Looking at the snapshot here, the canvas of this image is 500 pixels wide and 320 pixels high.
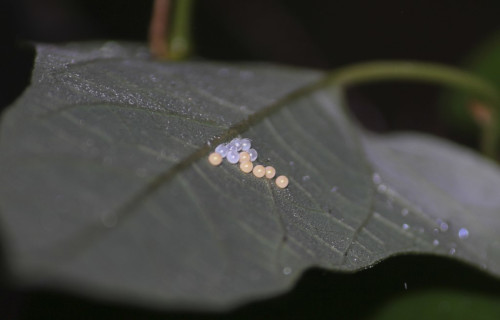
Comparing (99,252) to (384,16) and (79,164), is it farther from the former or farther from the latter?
(384,16)

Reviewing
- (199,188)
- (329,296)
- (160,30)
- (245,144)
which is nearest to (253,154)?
(245,144)

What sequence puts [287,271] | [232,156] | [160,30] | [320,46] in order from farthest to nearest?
[320,46] → [160,30] → [232,156] → [287,271]

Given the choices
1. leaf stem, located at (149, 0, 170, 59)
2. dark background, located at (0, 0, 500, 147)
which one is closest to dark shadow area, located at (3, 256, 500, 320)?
leaf stem, located at (149, 0, 170, 59)

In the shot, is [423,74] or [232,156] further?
[423,74]

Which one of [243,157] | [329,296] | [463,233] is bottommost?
[329,296]

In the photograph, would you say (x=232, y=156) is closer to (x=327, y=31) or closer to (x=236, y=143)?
(x=236, y=143)

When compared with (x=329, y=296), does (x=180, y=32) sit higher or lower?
higher

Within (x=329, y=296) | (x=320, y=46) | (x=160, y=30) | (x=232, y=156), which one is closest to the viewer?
(x=232, y=156)
